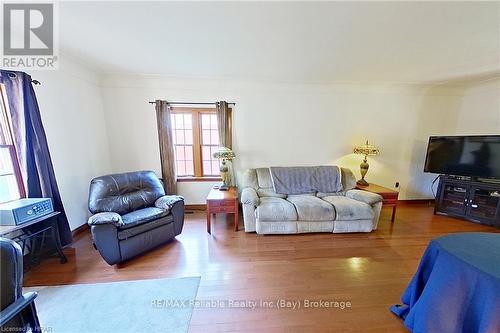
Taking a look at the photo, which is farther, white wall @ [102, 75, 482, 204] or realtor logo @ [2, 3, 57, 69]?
white wall @ [102, 75, 482, 204]

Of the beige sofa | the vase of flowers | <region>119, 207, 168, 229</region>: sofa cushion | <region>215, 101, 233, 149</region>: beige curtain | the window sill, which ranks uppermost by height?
<region>215, 101, 233, 149</region>: beige curtain

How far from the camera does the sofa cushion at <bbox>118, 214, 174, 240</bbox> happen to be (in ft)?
7.02

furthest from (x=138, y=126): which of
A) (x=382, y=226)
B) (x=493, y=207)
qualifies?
(x=493, y=207)

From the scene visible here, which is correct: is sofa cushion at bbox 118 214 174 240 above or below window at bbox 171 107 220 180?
below

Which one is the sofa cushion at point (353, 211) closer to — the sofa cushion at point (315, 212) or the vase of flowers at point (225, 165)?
the sofa cushion at point (315, 212)

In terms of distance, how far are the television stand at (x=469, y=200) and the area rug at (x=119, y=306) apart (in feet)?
14.9

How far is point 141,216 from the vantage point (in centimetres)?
235

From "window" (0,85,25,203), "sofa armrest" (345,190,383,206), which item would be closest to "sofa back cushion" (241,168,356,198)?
"sofa armrest" (345,190,383,206)

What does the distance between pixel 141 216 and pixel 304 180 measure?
2.62m

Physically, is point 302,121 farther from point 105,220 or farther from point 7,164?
point 7,164

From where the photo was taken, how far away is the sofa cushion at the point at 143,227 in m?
2.14

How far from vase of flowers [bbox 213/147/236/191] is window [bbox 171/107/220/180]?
1.01 feet

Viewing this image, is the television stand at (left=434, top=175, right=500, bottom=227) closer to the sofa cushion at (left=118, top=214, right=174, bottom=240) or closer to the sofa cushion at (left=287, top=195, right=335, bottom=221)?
the sofa cushion at (left=287, top=195, right=335, bottom=221)

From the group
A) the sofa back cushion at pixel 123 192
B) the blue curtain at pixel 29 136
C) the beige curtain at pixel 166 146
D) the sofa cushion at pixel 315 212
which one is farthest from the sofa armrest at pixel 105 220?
the sofa cushion at pixel 315 212
